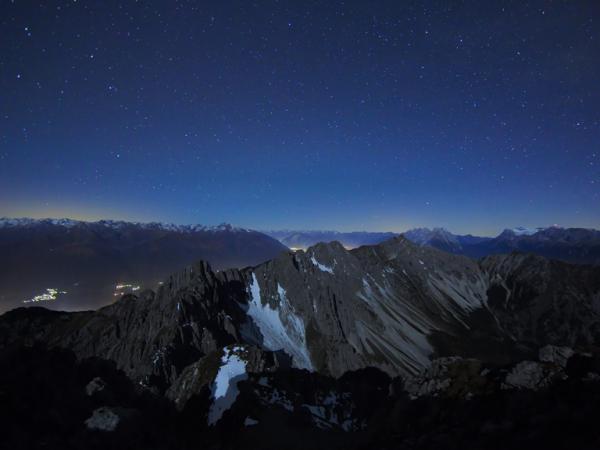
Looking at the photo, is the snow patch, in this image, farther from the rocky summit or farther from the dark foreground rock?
the dark foreground rock

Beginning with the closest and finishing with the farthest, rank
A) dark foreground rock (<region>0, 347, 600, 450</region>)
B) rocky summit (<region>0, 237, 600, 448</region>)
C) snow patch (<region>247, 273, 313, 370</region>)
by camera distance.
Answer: dark foreground rock (<region>0, 347, 600, 450</region>) < rocky summit (<region>0, 237, 600, 448</region>) < snow patch (<region>247, 273, 313, 370</region>)

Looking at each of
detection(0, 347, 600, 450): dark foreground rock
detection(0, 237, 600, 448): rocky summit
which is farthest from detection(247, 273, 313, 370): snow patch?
detection(0, 347, 600, 450): dark foreground rock

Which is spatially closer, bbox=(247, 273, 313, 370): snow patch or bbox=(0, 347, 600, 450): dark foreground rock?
bbox=(0, 347, 600, 450): dark foreground rock

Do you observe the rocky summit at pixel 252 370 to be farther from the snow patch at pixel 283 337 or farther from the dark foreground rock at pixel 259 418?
the snow patch at pixel 283 337

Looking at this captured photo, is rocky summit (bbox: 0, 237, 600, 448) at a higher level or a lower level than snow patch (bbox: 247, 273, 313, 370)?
higher

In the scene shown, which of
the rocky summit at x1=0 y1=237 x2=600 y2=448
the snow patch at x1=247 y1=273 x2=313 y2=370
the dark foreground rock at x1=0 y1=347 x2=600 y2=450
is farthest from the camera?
the snow patch at x1=247 y1=273 x2=313 y2=370

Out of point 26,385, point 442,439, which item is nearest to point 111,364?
point 26,385

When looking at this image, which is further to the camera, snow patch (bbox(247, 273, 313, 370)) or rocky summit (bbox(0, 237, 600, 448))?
snow patch (bbox(247, 273, 313, 370))

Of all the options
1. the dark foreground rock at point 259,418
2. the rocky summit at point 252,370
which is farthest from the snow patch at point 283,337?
the dark foreground rock at point 259,418

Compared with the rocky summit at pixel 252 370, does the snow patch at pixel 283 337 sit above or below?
below

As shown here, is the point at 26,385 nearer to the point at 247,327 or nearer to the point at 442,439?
the point at 442,439

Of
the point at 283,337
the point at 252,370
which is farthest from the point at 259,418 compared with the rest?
the point at 283,337

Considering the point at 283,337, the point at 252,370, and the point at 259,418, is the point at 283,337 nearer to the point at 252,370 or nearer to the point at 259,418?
the point at 252,370

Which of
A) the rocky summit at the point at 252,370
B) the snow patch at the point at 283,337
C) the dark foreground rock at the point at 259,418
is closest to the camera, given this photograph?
the dark foreground rock at the point at 259,418
